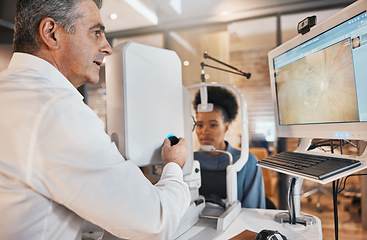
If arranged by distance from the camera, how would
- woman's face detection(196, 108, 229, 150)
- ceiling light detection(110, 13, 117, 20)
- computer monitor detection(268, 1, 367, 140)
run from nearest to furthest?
computer monitor detection(268, 1, 367, 140), woman's face detection(196, 108, 229, 150), ceiling light detection(110, 13, 117, 20)

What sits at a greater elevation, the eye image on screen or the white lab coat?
the eye image on screen

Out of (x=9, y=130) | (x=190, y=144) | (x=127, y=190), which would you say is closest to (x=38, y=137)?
(x=9, y=130)

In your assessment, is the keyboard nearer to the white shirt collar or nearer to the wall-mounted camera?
the wall-mounted camera

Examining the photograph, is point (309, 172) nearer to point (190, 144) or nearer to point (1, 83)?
point (190, 144)

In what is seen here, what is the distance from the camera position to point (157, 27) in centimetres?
365

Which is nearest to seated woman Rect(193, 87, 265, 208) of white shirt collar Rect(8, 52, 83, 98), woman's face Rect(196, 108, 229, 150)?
woman's face Rect(196, 108, 229, 150)

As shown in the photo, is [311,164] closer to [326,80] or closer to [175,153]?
[326,80]

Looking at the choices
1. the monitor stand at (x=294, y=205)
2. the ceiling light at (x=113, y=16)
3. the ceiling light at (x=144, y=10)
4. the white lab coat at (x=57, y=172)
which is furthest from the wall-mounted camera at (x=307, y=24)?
the ceiling light at (x=113, y=16)

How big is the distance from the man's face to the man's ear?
2 cm

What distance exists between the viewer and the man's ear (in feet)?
2.66

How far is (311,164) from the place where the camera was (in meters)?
0.94

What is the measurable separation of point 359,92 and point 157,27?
310cm

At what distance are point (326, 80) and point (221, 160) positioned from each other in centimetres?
88

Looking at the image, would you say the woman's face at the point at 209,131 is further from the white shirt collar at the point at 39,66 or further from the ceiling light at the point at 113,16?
the ceiling light at the point at 113,16
